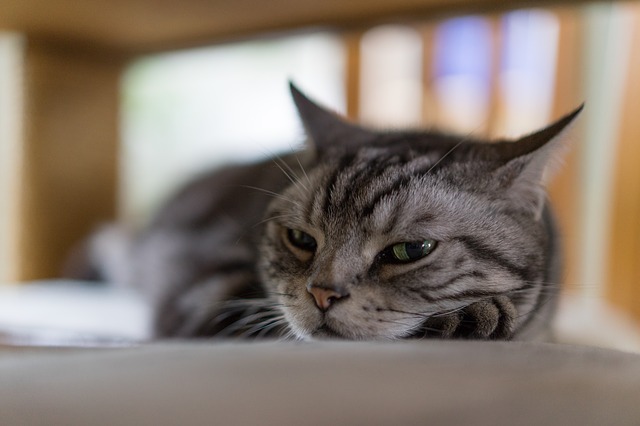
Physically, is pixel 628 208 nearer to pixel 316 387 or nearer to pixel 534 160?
pixel 534 160

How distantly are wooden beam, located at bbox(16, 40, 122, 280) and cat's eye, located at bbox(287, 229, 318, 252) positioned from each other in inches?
42.5

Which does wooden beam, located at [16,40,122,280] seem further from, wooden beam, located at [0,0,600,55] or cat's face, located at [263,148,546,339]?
cat's face, located at [263,148,546,339]

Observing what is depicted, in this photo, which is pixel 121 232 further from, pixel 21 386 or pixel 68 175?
pixel 21 386

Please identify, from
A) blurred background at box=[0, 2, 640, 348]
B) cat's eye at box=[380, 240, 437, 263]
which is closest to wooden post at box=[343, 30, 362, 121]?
blurred background at box=[0, 2, 640, 348]

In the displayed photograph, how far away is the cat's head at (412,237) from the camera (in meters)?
0.83

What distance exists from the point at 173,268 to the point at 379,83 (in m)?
2.24

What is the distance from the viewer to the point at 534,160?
908mm

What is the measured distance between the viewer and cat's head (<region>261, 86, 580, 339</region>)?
827 mm

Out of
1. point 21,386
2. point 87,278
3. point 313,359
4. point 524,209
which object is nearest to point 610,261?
point 524,209

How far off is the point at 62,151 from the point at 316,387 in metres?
1.57

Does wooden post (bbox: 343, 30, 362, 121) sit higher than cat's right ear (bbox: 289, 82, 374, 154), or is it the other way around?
wooden post (bbox: 343, 30, 362, 121)

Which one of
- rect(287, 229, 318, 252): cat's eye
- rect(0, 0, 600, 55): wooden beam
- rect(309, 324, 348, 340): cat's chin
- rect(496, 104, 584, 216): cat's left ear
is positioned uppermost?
rect(0, 0, 600, 55): wooden beam

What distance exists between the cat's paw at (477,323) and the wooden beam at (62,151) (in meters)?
1.39

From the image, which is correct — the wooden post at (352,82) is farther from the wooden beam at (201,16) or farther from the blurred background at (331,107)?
the wooden beam at (201,16)
